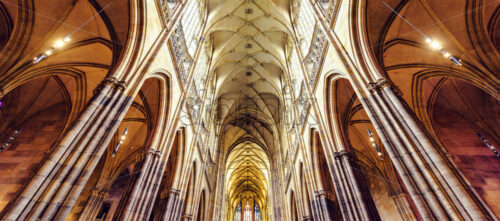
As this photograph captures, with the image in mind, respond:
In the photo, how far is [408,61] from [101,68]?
13.1 meters

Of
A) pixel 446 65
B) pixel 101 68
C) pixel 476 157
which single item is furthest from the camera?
pixel 476 157

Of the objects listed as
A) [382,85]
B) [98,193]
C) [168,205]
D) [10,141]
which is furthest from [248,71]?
[10,141]

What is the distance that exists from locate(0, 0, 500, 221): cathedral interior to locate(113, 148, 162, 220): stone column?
39 millimetres

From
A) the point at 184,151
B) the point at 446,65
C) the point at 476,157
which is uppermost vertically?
the point at 446,65

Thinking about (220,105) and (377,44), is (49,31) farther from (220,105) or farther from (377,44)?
(220,105)

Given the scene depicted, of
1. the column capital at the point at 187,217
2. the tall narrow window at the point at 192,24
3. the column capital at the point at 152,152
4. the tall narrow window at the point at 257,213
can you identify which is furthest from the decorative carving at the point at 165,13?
the tall narrow window at the point at 257,213

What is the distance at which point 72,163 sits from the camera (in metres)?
4.34

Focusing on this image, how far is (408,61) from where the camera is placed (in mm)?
9125

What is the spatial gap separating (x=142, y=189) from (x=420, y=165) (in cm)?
773

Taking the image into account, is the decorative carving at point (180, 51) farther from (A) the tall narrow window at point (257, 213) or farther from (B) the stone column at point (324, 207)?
(A) the tall narrow window at point (257, 213)

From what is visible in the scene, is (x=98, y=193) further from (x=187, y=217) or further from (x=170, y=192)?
(x=170, y=192)

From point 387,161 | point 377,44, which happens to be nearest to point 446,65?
point 377,44

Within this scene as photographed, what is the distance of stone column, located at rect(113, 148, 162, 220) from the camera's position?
6.67 metres

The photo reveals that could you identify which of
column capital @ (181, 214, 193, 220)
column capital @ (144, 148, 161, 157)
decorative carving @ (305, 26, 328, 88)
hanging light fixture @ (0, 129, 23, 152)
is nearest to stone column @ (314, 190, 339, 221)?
decorative carving @ (305, 26, 328, 88)
